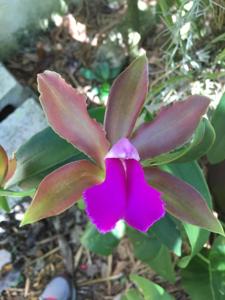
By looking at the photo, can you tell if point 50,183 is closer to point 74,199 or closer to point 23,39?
point 74,199

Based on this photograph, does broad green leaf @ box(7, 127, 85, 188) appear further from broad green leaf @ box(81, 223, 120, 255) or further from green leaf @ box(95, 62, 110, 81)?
green leaf @ box(95, 62, 110, 81)

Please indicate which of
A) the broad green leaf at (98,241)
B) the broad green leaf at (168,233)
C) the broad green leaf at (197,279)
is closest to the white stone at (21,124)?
the broad green leaf at (98,241)

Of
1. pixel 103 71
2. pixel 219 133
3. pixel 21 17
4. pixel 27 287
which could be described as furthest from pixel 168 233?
pixel 21 17

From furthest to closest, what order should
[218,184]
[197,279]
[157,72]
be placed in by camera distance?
[157,72] → [218,184] → [197,279]

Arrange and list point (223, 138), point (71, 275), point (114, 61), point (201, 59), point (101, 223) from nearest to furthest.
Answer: point (101, 223)
point (223, 138)
point (201, 59)
point (71, 275)
point (114, 61)

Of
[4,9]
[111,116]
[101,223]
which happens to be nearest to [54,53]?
[4,9]

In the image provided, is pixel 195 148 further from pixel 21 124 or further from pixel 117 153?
pixel 21 124

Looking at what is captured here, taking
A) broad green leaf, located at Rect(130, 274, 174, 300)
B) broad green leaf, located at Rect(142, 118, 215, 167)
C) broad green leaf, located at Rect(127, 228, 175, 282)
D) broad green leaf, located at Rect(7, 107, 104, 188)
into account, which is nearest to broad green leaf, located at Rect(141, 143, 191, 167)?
broad green leaf, located at Rect(142, 118, 215, 167)
